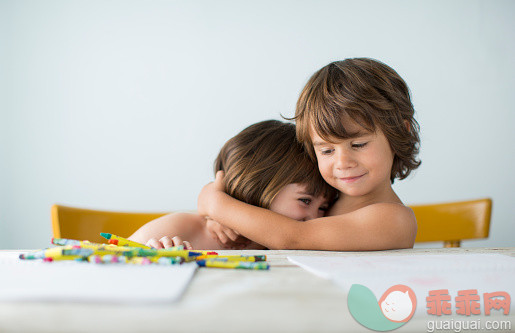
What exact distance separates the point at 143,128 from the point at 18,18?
957 millimetres

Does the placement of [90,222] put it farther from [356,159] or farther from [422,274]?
[422,274]

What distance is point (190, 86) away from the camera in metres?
2.42

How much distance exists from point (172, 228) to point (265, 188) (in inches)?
9.1

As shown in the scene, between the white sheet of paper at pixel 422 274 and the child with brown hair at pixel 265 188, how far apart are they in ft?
1.58

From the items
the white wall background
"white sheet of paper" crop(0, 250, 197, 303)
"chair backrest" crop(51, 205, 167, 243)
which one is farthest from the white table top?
the white wall background

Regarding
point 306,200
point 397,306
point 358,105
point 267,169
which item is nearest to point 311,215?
point 306,200

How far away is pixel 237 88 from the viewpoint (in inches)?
95.3

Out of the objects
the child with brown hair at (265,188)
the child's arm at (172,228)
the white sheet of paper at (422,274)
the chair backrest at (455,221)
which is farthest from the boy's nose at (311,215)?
the chair backrest at (455,221)

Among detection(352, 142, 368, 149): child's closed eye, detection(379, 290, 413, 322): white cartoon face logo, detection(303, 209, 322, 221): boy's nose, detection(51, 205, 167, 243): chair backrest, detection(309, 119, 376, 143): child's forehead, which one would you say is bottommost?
detection(51, 205, 167, 243): chair backrest

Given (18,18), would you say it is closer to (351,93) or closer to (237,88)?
(237,88)

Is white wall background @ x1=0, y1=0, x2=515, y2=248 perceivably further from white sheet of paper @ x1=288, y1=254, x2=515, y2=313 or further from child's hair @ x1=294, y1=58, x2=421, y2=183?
white sheet of paper @ x1=288, y1=254, x2=515, y2=313

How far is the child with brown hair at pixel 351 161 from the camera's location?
72 centimetres

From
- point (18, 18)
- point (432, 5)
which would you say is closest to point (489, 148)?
point (432, 5)

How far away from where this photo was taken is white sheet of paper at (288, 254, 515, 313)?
12.0 inches
